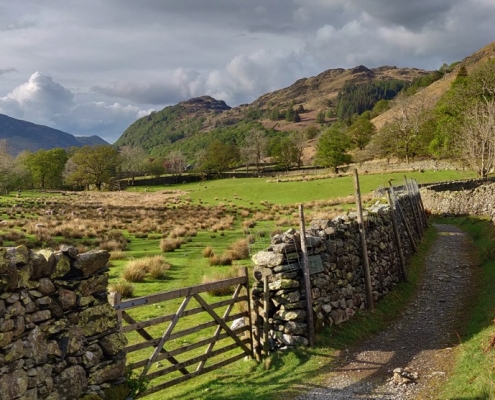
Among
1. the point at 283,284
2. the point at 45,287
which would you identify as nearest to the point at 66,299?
the point at 45,287

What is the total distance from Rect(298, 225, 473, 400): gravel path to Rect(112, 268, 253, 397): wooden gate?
2337 millimetres

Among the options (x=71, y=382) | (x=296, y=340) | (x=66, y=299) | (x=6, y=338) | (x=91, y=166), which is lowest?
(x=296, y=340)

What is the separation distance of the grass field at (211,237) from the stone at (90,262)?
10.6ft

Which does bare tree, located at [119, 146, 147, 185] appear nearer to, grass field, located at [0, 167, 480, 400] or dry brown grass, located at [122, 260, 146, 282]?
grass field, located at [0, 167, 480, 400]

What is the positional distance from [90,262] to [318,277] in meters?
6.10

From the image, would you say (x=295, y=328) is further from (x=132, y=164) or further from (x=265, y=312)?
(x=132, y=164)

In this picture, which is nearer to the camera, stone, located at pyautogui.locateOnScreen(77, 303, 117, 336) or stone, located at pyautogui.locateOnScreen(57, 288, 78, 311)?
stone, located at pyautogui.locateOnScreen(57, 288, 78, 311)

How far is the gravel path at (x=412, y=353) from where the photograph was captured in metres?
8.05

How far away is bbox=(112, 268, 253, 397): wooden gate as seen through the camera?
26.8 feet

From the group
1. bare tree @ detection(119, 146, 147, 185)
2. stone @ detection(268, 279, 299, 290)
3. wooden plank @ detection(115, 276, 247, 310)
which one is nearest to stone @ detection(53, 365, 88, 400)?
wooden plank @ detection(115, 276, 247, 310)

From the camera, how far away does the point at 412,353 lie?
9.73 m

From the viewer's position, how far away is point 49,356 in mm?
6352

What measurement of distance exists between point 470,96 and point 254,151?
5767 centimetres

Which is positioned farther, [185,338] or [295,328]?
[185,338]
